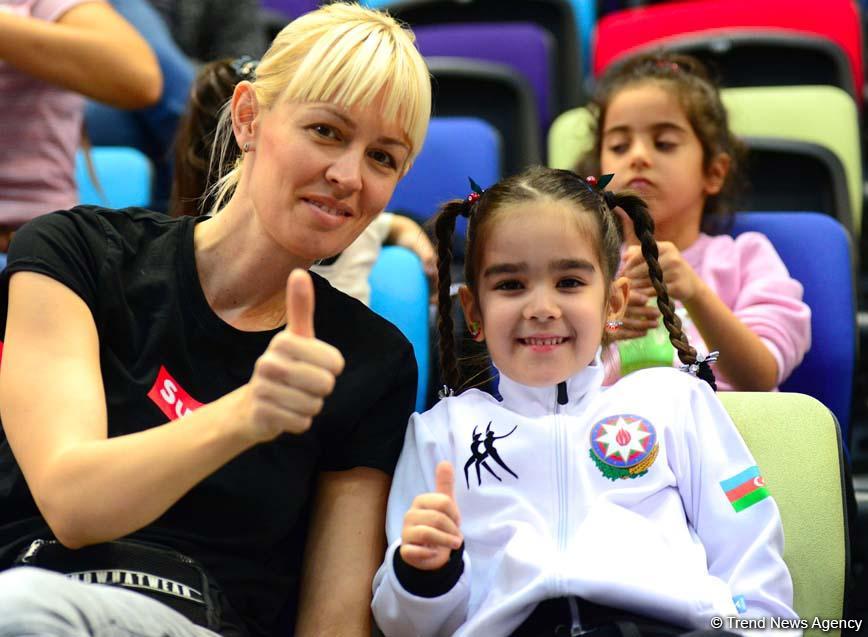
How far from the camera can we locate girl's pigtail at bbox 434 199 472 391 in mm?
1766

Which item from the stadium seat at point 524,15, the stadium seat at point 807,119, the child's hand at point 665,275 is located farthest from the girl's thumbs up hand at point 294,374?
the stadium seat at point 524,15

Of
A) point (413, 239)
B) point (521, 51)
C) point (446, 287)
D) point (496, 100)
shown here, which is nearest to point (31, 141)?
point (413, 239)

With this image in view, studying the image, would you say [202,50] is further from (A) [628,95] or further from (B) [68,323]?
(B) [68,323]

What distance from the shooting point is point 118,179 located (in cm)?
278

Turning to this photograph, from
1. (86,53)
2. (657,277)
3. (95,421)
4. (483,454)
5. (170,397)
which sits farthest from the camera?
(86,53)

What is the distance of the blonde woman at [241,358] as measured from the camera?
134 cm

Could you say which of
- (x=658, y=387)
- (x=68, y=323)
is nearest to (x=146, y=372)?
(x=68, y=323)

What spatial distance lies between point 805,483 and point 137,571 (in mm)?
838

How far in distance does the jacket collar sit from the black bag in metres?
0.49

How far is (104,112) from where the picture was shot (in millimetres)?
3285

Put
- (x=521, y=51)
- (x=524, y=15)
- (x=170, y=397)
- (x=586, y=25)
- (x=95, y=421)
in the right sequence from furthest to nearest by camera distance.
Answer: (x=586, y=25), (x=524, y=15), (x=521, y=51), (x=170, y=397), (x=95, y=421)

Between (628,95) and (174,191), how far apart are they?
3.03 ft

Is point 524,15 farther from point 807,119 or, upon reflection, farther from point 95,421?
point 95,421

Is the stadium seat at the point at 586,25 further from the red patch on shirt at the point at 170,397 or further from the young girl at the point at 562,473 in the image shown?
the red patch on shirt at the point at 170,397
